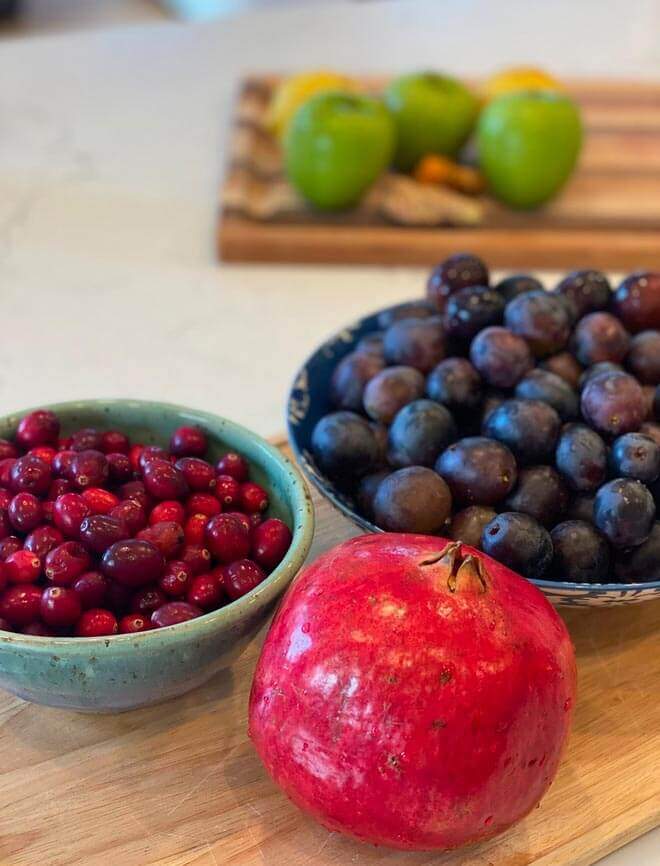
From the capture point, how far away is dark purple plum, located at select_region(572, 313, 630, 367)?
82 cm

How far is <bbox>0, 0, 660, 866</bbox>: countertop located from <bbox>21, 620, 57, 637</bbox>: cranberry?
402mm

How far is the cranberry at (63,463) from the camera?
2.32 ft

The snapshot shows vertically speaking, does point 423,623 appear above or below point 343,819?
above

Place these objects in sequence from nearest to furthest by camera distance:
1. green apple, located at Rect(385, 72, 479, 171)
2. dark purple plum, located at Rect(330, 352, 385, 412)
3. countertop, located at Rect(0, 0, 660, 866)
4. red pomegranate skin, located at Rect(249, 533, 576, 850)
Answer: red pomegranate skin, located at Rect(249, 533, 576, 850) → dark purple plum, located at Rect(330, 352, 385, 412) → countertop, located at Rect(0, 0, 660, 866) → green apple, located at Rect(385, 72, 479, 171)

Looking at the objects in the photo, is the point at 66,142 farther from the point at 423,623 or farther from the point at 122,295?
the point at 423,623

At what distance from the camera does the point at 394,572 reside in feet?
1.88

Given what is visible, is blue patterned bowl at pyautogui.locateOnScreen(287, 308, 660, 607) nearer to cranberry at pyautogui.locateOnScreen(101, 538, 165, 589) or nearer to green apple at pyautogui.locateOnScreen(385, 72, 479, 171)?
cranberry at pyautogui.locateOnScreen(101, 538, 165, 589)

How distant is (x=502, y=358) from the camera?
787 mm

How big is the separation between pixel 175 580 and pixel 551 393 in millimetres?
338

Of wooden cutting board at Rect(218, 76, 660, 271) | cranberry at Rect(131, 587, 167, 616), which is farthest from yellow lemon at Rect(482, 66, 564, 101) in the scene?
cranberry at Rect(131, 587, 167, 616)

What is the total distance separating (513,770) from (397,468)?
11.1 inches

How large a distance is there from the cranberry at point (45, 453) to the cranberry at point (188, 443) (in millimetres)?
95

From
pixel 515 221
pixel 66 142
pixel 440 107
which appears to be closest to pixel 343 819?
pixel 515 221

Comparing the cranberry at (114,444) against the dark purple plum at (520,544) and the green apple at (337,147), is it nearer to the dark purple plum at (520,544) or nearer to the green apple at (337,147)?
the dark purple plum at (520,544)
